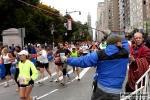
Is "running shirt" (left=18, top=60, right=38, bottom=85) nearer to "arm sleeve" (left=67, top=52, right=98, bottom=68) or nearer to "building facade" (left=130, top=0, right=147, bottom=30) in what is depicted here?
"arm sleeve" (left=67, top=52, right=98, bottom=68)

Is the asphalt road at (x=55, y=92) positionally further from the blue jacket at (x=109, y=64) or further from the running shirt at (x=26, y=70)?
the blue jacket at (x=109, y=64)

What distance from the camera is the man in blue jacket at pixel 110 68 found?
4.08 meters

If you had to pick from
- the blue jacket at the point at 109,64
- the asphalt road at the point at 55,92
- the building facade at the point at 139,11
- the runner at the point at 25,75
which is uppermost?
the building facade at the point at 139,11

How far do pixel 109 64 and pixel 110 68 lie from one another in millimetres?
62

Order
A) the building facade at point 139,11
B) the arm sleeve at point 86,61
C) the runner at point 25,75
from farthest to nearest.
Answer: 1. the building facade at point 139,11
2. the runner at point 25,75
3. the arm sleeve at point 86,61

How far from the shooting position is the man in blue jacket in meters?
4.08

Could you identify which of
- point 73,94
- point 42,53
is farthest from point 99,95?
point 42,53

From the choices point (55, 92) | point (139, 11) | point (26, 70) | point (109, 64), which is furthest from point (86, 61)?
point (139, 11)

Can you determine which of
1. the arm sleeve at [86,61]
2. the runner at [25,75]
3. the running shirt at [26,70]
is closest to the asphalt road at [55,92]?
the runner at [25,75]

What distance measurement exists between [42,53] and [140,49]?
329 inches

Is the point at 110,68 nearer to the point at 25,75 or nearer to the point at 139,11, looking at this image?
the point at 25,75

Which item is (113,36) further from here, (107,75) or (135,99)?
(135,99)

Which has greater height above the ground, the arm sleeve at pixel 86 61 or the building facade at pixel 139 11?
the building facade at pixel 139 11

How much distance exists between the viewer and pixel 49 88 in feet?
37.3
